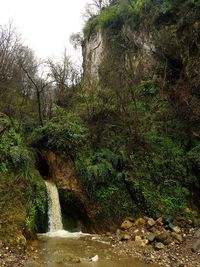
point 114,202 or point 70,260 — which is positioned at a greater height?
point 114,202

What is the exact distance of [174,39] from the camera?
21.7 metres

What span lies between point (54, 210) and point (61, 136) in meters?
4.37

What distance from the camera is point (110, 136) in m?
19.7

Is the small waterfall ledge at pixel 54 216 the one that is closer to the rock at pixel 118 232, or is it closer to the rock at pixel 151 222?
the rock at pixel 118 232

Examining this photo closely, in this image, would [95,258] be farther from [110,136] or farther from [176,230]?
[110,136]

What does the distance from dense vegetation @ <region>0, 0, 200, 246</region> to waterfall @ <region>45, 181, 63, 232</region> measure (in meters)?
0.68

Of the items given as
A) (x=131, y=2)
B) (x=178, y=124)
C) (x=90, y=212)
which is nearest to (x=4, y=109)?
(x=90, y=212)

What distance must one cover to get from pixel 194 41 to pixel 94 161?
10.4m

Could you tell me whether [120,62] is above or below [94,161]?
above

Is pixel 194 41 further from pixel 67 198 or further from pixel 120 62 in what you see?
pixel 67 198

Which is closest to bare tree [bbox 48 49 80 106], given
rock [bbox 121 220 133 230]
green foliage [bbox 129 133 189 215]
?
green foliage [bbox 129 133 189 215]

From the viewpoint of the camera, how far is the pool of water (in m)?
11.4

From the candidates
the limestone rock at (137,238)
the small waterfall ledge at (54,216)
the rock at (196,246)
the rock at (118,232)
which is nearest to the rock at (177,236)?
the rock at (196,246)

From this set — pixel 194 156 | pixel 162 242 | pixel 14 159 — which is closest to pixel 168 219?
pixel 162 242
